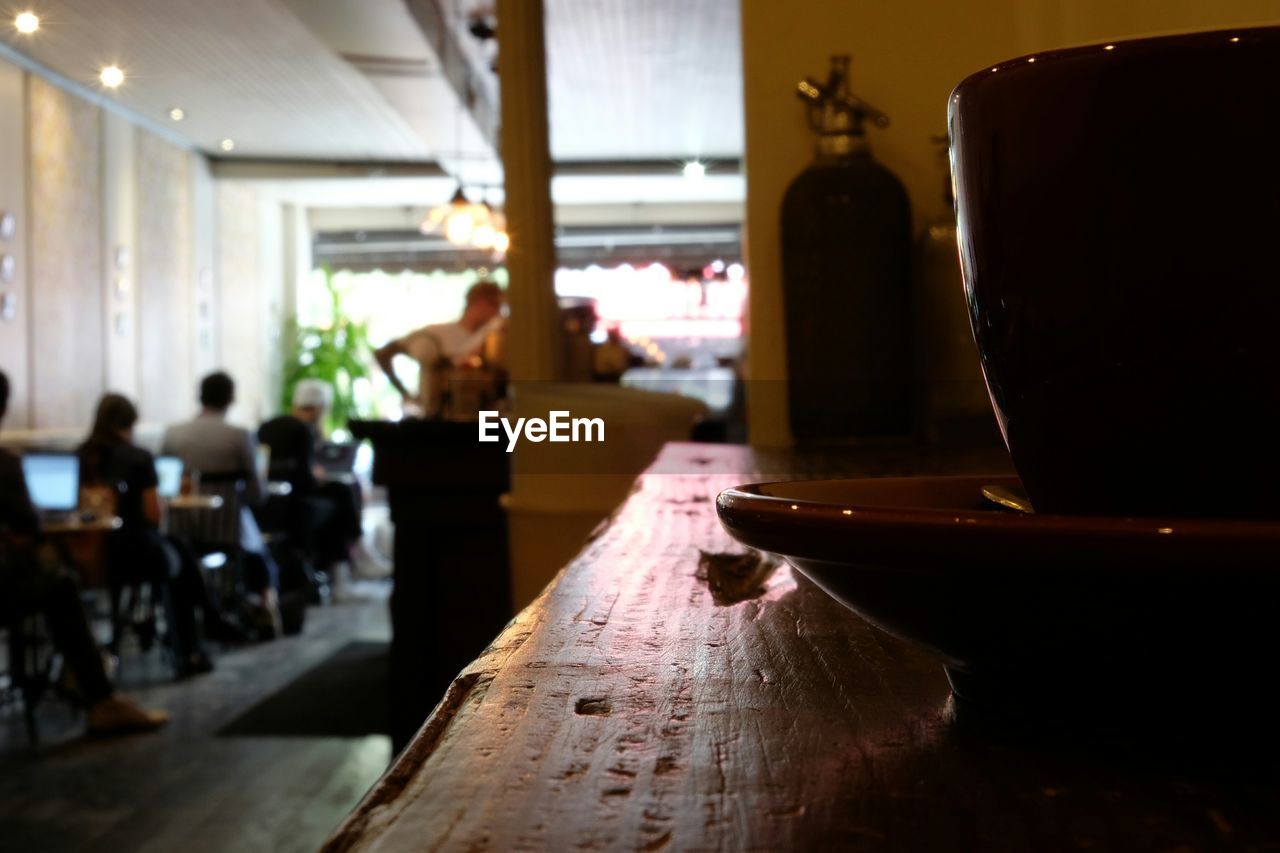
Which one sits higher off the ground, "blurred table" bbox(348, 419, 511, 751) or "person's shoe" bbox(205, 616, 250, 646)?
"blurred table" bbox(348, 419, 511, 751)

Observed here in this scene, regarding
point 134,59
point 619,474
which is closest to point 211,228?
point 134,59

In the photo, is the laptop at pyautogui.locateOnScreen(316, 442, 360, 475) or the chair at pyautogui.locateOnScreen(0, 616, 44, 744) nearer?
the chair at pyautogui.locateOnScreen(0, 616, 44, 744)

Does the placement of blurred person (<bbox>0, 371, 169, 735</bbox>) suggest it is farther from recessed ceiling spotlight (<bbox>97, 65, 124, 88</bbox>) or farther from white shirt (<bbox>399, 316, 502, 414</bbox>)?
recessed ceiling spotlight (<bbox>97, 65, 124, 88</bbox>)

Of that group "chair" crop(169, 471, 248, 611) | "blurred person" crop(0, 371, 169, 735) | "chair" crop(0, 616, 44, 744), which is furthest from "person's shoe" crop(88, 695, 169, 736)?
"chair" crop(169, 471, 248, 611)

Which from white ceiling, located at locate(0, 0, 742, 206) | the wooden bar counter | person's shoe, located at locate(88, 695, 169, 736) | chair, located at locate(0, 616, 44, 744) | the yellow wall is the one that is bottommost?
person's shoe, located at locate(88, 695, 169, 736)

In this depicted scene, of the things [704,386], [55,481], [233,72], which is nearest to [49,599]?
[55,481]

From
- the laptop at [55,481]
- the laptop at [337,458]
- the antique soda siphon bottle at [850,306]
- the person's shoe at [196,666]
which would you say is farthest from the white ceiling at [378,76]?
the antique soda siphon bottle at [850,306]

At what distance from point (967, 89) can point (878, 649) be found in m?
0.17

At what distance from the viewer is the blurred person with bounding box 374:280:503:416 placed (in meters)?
3.78

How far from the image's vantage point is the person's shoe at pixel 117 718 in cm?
397

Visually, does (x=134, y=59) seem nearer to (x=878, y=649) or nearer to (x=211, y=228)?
(x=211, y=228)

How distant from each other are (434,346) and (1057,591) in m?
3.71

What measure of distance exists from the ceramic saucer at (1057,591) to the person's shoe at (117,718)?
13.7 feet

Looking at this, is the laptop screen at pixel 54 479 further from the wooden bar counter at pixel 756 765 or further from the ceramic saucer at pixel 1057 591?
the ceramic saucer at pixel 1057 591
